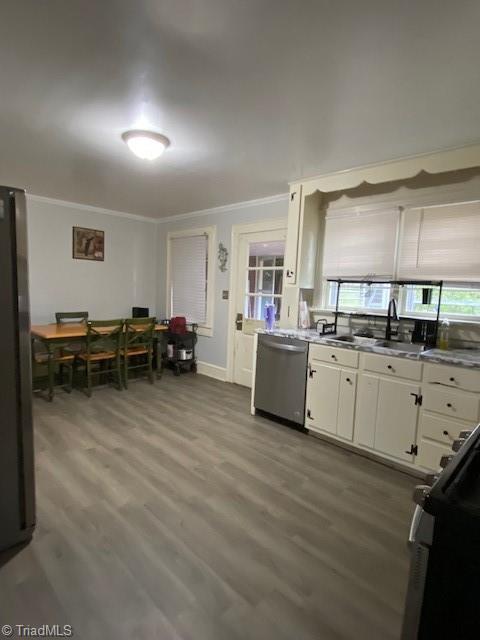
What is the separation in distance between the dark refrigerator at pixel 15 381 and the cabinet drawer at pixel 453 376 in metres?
2.49

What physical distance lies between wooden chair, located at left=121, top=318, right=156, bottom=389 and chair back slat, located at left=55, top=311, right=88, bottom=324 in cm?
101

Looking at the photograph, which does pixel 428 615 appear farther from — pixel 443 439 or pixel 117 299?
pixel 117 299

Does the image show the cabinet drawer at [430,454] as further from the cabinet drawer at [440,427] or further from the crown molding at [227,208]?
the crown molding at [227,208]

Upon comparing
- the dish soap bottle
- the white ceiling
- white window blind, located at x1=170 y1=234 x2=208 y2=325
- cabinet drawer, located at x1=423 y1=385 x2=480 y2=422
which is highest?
the white ceiling

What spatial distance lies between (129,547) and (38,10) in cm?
245

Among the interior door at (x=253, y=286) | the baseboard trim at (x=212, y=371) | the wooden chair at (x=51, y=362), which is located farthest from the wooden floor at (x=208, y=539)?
the baseboard trim at (x=212, y=371)

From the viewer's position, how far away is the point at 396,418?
258 cm

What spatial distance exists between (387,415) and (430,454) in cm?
37

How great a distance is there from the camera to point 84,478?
2350 millimetres

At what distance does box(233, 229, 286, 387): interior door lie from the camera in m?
4.16

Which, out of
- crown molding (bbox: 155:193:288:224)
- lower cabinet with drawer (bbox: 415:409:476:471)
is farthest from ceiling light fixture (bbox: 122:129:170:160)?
lower cabinet with drawer (bbox: 415:409:476:471)

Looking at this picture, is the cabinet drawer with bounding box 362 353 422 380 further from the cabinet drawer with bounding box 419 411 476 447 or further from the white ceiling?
the white ceiling

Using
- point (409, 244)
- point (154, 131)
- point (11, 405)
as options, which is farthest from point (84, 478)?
point (409, 244)

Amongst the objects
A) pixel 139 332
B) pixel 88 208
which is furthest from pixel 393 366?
pixel 88 208
